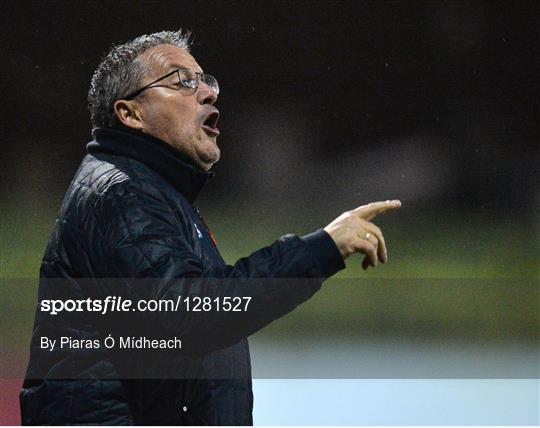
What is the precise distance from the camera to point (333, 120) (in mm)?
2219

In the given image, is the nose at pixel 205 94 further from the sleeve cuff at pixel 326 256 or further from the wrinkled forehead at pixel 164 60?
the sleeve cuff at pixel 326 256

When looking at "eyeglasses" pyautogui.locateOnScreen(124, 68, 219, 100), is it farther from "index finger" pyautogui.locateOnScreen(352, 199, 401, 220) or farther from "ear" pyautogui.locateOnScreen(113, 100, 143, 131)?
"index finger" pyautogui.locateOnScreen(352, 199, 401, 220)

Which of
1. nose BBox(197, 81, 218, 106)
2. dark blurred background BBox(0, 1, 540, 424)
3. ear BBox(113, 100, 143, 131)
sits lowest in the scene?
ear BBox(113, 100, 143, 131)

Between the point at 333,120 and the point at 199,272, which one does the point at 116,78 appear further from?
the point at 333,120

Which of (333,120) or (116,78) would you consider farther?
(333,120)

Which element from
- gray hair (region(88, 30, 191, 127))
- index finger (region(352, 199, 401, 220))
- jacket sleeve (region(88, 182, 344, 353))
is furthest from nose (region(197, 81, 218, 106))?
index finger (region(352, 199, 401, 220))

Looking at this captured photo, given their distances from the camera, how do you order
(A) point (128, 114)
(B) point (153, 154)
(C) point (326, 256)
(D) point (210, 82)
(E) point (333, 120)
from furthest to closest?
(E) point (333, 120)
(D) point (210, 82)
(A) point (128, 114)
(B) point (153, 154)
(C) point (326, 256)

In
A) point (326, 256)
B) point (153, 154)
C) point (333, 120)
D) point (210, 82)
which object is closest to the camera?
point (326, 256)

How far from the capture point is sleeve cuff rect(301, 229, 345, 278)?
3.86 feet

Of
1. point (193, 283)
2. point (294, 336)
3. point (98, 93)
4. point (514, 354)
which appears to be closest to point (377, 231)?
point (193, 283)

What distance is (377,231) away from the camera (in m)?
1.19

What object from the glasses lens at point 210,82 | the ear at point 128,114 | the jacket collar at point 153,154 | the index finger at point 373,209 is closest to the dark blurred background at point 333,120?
the glasses lens at point 210,82

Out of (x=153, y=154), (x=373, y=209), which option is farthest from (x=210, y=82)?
(x=373, y=209)

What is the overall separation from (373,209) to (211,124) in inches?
18.5
